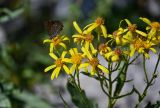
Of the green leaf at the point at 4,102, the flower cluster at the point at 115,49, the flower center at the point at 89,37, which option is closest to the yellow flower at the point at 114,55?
the flower cluster at the point at 115,49

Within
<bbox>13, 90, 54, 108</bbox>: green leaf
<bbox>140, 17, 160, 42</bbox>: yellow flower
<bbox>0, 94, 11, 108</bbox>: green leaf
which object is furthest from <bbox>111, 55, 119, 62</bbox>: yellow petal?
<bbox>13, 90, 54, 108</bbox>: green leaf

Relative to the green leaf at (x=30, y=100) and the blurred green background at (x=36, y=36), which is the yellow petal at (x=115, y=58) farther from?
the green leaf at (x=30, y=100)

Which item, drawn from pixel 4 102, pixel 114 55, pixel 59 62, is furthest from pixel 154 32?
pixel 4 102

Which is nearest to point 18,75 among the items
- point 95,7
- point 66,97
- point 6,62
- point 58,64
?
point 6,62

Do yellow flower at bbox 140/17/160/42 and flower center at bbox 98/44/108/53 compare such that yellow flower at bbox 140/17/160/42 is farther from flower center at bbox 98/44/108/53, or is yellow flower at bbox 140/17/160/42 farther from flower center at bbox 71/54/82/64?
flower center at bbox 71/54/82/64

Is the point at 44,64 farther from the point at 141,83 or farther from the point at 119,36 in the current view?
the point at 119,36
